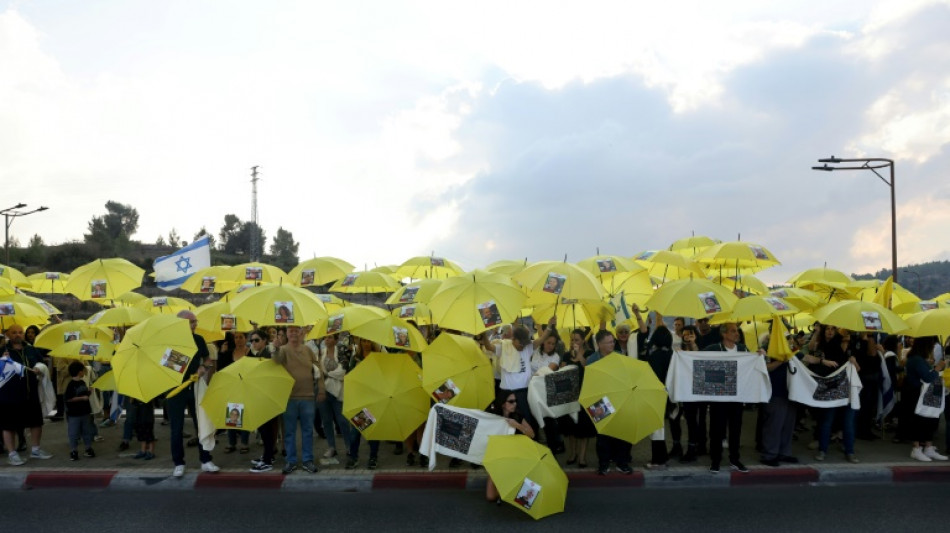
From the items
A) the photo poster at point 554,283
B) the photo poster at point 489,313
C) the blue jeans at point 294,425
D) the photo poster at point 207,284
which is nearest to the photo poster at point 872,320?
the photo poster at point 554,283

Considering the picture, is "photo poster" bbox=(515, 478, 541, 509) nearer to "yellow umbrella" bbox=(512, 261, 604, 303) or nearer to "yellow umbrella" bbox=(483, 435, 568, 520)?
"yellow umbrella" bbox=(483, 435, 568, 520)

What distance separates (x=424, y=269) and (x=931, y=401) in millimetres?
9999

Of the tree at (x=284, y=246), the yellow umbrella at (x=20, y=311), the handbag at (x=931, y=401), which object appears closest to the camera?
the handbag at (x=931, y=401)

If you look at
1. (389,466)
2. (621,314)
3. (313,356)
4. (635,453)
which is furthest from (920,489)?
(313,356)

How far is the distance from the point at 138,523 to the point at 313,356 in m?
2.72

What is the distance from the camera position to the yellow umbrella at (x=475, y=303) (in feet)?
26.8

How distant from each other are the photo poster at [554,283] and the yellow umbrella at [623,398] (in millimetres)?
1151

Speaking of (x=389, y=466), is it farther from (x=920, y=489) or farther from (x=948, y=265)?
(x=948, y=265)

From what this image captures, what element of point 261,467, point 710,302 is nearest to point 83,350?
point 261,467

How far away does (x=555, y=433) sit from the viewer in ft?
29.4

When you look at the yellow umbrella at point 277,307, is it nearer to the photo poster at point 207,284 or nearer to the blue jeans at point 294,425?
the blue jeans at point 294,425

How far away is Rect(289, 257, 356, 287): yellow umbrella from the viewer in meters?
14.1

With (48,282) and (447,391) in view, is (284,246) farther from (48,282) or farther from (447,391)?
(447,391)

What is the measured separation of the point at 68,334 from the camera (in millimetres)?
10883
